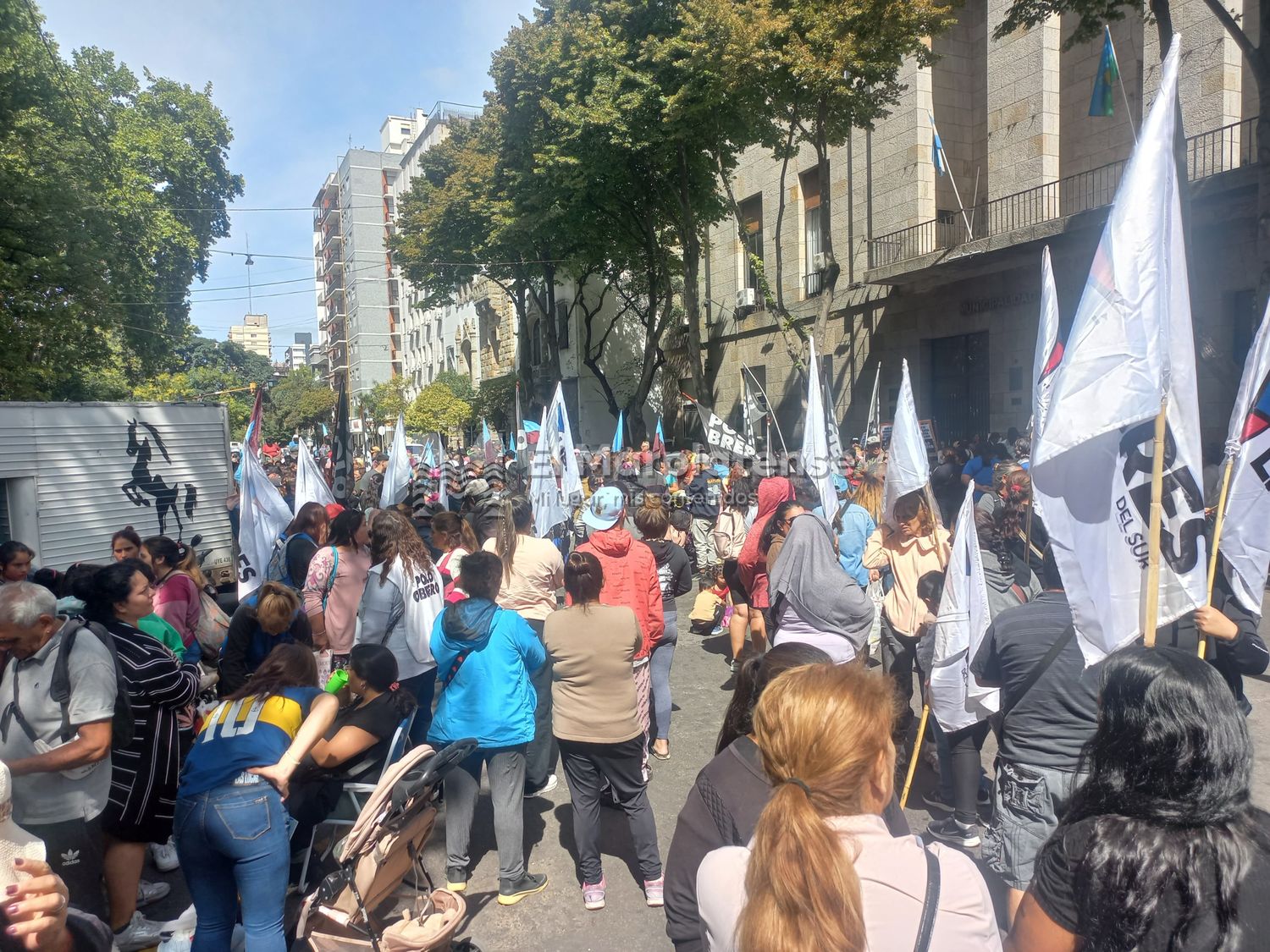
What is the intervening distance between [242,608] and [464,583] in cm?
145

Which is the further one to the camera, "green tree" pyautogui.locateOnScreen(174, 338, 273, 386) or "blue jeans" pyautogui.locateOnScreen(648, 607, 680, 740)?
"green tree" pyautogui.locateOnScreen(174, 338, 273, 386)

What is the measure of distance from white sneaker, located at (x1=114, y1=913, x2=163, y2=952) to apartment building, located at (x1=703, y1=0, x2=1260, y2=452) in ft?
42.5

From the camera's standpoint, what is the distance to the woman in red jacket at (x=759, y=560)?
5.37 metres

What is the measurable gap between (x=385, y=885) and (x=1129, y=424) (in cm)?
319

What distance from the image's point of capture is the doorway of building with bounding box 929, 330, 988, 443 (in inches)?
728

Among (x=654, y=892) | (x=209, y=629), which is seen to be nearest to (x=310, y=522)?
(x=209, y=629)

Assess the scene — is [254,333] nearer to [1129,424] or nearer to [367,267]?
[367,267]

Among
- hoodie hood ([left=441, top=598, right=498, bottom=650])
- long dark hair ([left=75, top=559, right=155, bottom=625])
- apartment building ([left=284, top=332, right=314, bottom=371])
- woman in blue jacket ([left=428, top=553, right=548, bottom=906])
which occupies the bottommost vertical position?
woman in blue jacket ([left=428, top=553, right=548, bottom=906])

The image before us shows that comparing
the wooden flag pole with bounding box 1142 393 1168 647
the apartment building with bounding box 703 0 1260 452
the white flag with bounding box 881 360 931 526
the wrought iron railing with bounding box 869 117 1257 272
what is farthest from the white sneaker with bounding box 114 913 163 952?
the wrought iron railing with bounding box 869 117 1257 272

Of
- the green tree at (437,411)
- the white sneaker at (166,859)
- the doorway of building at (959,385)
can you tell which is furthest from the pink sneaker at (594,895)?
the green tree at (437,411)

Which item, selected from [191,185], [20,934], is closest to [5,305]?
[20,934]

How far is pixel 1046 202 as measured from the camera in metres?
17.0

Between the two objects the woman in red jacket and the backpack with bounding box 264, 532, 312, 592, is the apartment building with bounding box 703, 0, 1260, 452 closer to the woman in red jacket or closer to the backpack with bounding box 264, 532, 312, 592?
the woman in red jacket

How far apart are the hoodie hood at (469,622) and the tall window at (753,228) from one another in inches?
873
